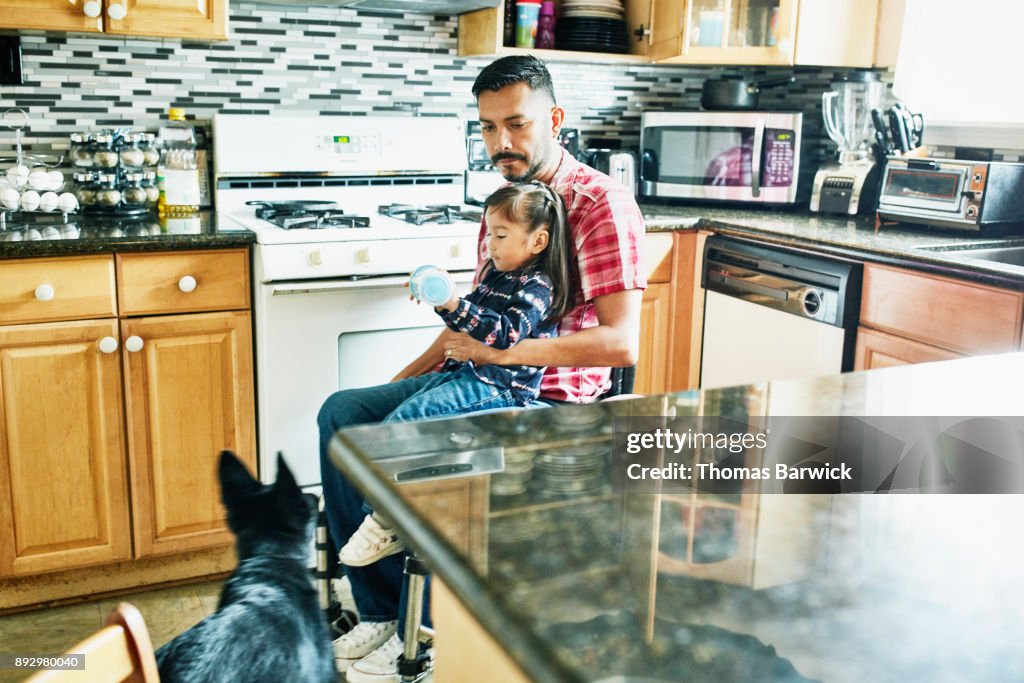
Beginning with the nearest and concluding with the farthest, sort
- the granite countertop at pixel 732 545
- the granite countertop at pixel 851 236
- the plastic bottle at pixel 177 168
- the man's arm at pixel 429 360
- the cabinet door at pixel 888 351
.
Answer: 1. the granite countertop at pixel 732 545
2. the man's arm at pixel 429 360
3. the granite countertop at pixel 851 236
4. the cabinet door at pixel 888 351
5. the plastic bottle at pixel 177 168

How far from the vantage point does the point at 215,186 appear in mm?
2934

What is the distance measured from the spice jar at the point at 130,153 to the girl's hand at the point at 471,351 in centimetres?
130

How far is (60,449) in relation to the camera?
2426 mm

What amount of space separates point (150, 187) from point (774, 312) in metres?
1.84

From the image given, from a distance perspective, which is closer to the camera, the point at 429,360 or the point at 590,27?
the point at 429,360

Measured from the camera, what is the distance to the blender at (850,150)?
→ 310 cm

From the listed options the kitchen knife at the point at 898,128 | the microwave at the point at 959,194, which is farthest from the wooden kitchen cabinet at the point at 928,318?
the kitchen knife at the point at 898,128

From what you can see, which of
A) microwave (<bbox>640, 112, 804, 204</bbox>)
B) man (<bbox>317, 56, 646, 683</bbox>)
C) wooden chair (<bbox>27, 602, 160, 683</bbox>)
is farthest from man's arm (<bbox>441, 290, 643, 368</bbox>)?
microwave (<bbox>640, 112, 804, 204</bbox>)

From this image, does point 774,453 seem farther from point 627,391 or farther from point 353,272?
point 353,272

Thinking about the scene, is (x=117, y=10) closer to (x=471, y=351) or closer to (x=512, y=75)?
(x=512, y=75)

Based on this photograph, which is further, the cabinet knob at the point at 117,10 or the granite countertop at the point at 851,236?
the cabinet knob at the point at 117,10

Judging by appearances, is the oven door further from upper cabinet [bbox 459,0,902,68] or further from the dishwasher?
upper cabinet [bbox 459,0,902,68]

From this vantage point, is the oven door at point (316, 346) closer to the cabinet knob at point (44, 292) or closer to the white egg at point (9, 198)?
the cabinet knob at point (44, 292)

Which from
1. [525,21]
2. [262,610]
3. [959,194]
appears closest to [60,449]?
[262,610]
